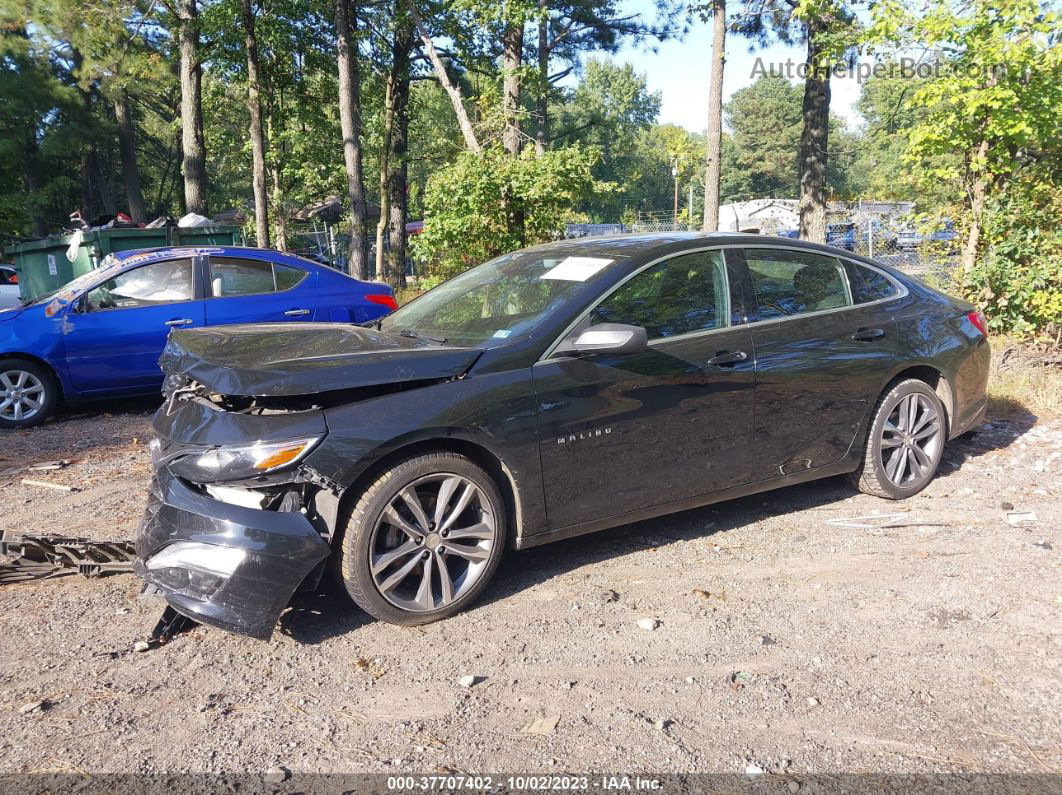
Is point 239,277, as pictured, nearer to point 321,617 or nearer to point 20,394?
point 20,394

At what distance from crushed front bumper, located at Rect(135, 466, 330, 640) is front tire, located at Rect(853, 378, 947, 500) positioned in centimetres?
340

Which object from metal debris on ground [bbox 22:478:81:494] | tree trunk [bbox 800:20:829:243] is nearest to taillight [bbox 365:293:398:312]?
metal debris on ground [bbox 22:478:81:494]

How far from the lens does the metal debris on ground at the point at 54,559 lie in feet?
13.5

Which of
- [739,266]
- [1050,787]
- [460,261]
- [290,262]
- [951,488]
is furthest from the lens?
[460,261]

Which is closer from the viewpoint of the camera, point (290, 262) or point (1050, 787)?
point (1050, 787)

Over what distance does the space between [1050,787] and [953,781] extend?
0.90 feet

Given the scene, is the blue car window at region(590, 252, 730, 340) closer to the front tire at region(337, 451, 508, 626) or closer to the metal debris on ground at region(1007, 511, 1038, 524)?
the front tire at region(337, 451, 508, 626)

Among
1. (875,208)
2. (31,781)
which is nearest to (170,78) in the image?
(875,208)

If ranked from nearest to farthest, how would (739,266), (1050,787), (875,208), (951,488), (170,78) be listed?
(1050,787) → (739,266) → (951,488) → (875,208) → (170,78)

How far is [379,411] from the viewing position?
351 centimetres

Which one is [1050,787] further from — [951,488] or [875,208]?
[875,208]

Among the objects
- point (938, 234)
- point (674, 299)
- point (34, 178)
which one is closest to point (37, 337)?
point (674, 299)

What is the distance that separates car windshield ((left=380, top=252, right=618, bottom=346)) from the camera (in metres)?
4.16

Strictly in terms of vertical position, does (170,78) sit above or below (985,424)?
above
